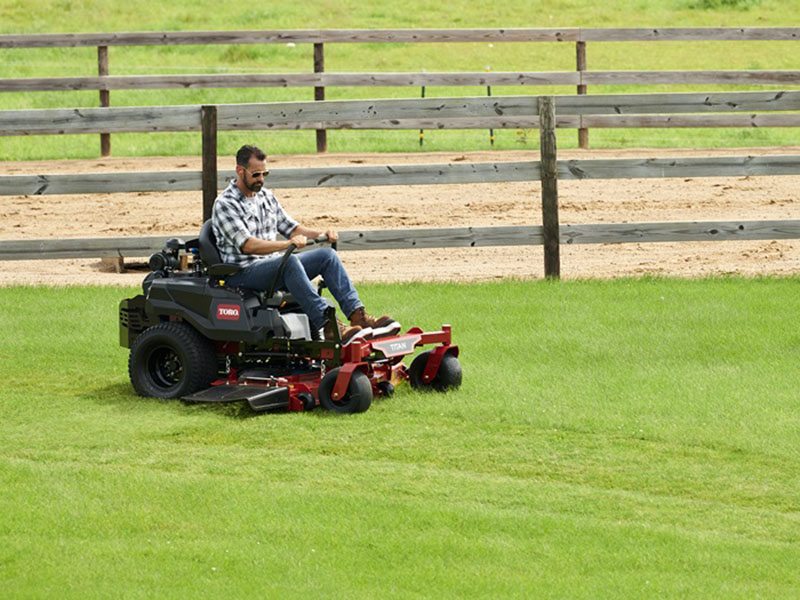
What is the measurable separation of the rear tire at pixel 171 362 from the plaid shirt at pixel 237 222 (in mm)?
486

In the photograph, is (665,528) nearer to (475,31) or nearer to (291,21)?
(475,31)

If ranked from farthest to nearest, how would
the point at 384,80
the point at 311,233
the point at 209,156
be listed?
1. the point at 384,80
2. the point at 209,156
3. the point at 311,233

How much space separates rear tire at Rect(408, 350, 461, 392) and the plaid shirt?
107 centimetres

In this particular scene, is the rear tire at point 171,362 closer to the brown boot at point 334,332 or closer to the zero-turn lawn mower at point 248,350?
the zero-turn lawn mower at point 248,350

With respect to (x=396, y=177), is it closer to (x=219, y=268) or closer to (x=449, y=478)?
(x=219, y=268)

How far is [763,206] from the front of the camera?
1644cm

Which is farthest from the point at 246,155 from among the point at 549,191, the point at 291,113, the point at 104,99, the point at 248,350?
the point at 104,99

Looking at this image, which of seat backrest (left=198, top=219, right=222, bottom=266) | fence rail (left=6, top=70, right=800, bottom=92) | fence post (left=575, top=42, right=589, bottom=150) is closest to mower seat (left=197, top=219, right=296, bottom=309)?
seat backrest (left=198, top=219, right=222, bottom=266)

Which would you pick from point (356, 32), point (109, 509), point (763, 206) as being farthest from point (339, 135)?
point (109, 509)

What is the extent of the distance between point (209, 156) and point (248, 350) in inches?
153

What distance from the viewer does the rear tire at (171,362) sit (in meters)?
8.88

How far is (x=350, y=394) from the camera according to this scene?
8.50 m

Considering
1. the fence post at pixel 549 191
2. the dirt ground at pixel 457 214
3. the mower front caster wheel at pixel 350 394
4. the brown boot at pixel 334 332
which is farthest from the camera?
the dirt ground at pixel 457 214

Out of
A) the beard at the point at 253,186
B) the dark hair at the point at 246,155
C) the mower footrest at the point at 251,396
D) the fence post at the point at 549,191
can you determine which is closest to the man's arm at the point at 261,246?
the beard at the point at 253,186
